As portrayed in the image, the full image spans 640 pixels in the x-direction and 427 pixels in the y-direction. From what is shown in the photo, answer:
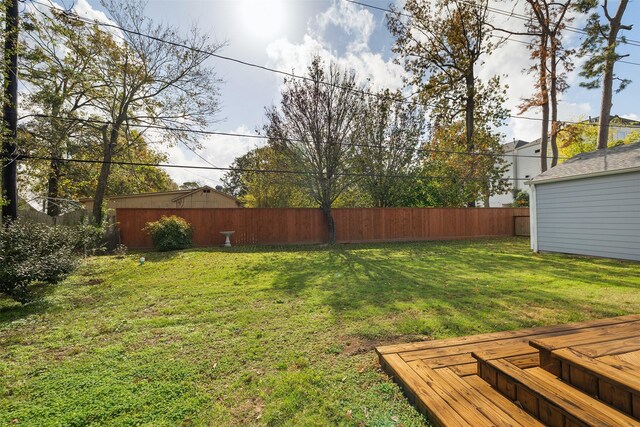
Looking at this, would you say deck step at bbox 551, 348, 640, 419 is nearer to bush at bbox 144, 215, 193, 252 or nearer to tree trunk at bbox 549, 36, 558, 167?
bush at bbox 144, 215, 193, 252

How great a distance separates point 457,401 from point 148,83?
43.7 ft

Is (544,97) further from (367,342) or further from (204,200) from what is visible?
(204,200)

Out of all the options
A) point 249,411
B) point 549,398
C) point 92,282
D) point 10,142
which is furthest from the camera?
point 92,282

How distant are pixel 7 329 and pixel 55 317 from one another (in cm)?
45

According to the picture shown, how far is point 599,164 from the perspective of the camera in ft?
25.9


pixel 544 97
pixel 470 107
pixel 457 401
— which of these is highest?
pixel 544 97

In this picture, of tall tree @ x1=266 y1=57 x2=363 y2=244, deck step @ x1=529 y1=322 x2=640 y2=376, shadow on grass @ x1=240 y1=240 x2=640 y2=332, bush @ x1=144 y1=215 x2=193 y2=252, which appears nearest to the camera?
deck step @ x1=529 y1=322 x2=640 y2=376

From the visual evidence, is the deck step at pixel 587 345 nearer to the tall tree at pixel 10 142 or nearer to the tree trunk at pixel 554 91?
the tall tree at pixel 10 142

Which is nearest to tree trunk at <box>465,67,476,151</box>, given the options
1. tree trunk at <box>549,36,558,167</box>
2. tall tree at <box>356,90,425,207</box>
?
tall tree at <box>356,90,425,207</box>

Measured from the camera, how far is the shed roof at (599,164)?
7227mm

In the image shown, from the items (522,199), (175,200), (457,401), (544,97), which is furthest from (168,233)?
(522,199)

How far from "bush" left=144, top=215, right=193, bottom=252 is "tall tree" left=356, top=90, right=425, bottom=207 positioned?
821 centimetres

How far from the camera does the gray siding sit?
280 inches

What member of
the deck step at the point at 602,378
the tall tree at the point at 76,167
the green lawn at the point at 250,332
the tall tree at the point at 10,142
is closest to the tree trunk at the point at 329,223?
the green lawn at the point at 250,332
